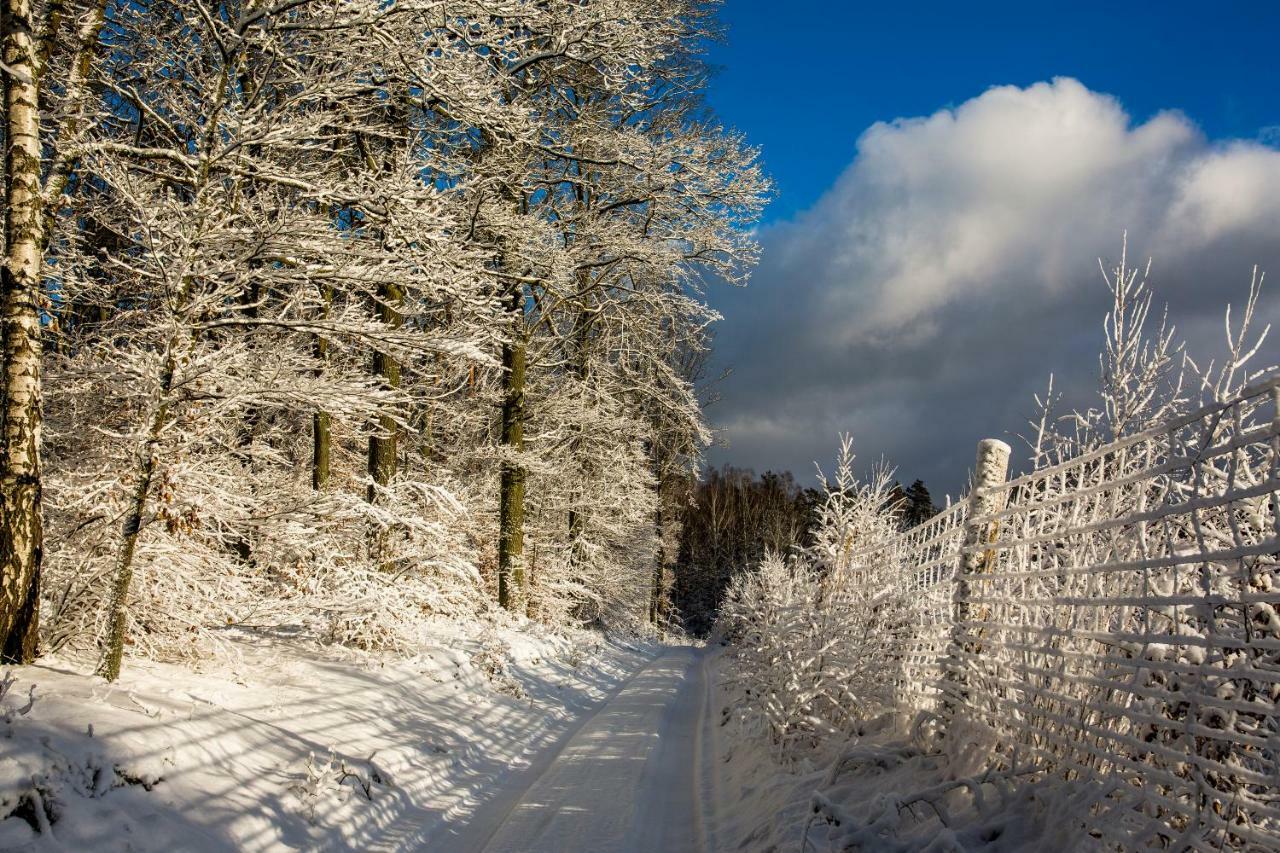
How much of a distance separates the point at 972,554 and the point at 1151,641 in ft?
6.99

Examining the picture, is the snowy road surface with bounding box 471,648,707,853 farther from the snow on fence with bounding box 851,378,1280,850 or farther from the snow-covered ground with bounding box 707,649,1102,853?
the snow on fence with bounding box 851,378,1280,850

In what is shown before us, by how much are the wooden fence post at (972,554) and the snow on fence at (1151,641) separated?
0.06 feet

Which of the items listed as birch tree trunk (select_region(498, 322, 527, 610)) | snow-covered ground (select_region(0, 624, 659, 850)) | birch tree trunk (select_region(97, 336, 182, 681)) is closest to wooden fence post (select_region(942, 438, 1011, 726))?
snow-covered ground (select_region(0, 624, 659, 850))

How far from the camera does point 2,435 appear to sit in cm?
530

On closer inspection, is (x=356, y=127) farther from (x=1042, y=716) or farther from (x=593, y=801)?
(x=1042, y=716)

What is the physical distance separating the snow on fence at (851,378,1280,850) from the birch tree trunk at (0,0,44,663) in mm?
6136

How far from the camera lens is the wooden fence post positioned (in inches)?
174

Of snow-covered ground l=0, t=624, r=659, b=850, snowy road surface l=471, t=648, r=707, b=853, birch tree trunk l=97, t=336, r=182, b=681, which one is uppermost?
birch tree trunk l=97, t=336, r=182, b=681

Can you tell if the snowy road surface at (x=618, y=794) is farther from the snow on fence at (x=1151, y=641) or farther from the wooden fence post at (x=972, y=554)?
the snow on fence at (x=1151, y=641)

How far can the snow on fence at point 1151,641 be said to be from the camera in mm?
2227

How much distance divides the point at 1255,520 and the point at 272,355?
7.46 meters

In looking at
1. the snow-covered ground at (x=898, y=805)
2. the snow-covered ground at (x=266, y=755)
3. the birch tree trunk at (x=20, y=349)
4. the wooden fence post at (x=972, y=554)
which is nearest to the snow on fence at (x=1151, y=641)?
the wooden fence post at (x=972, y=554)

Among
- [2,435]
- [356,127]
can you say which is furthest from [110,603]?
[356,127]

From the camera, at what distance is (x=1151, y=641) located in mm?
2551
